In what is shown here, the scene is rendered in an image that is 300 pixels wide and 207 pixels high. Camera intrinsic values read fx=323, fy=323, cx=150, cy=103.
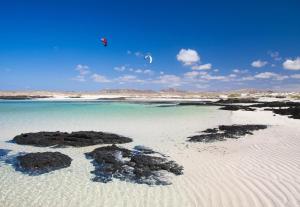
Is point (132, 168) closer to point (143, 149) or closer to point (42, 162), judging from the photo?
point (42, 162)

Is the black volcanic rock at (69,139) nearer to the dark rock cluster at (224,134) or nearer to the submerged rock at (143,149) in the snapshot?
the submerged rock at (143,149)

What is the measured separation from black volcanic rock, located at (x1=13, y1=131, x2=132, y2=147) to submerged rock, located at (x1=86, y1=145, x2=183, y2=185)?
2595mm

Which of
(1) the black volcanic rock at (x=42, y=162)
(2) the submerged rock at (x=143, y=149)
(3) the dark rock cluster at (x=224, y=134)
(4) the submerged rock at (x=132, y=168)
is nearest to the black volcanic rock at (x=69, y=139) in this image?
(2) the submerged rock at (x=143, y=149)

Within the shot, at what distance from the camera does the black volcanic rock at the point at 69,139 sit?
1426 cm

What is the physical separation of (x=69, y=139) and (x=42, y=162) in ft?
14.7

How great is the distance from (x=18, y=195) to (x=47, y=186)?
777mm

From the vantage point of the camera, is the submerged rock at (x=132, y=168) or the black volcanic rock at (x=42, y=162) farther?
the black volcanic rock at (x=42, y=162)

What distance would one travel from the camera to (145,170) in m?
9.44

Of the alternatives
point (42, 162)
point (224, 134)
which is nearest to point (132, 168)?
point (42, 162)

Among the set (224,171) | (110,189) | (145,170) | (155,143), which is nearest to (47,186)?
(110,189)

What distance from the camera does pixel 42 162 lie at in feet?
33.4

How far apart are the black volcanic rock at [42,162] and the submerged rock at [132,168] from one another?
3.42ft

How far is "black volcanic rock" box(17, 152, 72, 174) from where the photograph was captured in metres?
9.83

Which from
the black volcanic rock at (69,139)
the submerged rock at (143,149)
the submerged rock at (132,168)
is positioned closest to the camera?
the submerged rock at (132,168)
